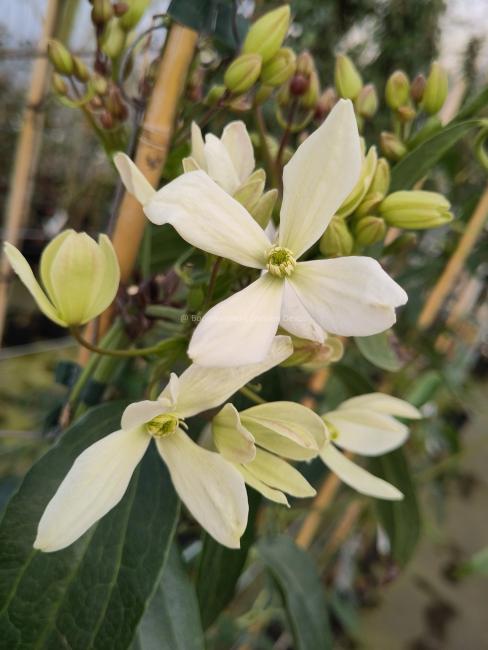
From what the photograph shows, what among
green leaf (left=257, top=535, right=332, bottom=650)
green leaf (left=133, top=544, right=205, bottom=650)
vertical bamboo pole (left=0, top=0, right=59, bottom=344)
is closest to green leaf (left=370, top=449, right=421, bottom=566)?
green leaf (left=257, top=535, right=332, bottom=650)

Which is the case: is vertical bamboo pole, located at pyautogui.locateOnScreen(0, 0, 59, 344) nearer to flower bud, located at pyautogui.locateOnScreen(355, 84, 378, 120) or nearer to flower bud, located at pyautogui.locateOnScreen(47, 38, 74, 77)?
flower bud, located at pyautogui.locateOnScreen(47, 38, 74, 77)

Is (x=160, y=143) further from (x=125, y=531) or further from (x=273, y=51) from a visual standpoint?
(x=125, y=531)

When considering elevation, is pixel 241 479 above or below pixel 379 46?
below

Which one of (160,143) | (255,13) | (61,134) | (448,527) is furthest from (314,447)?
(61,134)

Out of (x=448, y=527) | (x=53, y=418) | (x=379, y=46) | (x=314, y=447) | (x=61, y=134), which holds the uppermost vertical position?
(x=379, y=46)

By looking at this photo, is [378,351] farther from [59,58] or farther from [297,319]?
[59,58]

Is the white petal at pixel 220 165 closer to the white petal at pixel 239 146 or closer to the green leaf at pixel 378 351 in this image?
the white petal at pixel 239 146

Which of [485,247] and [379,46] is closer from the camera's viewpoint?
[485,247]
